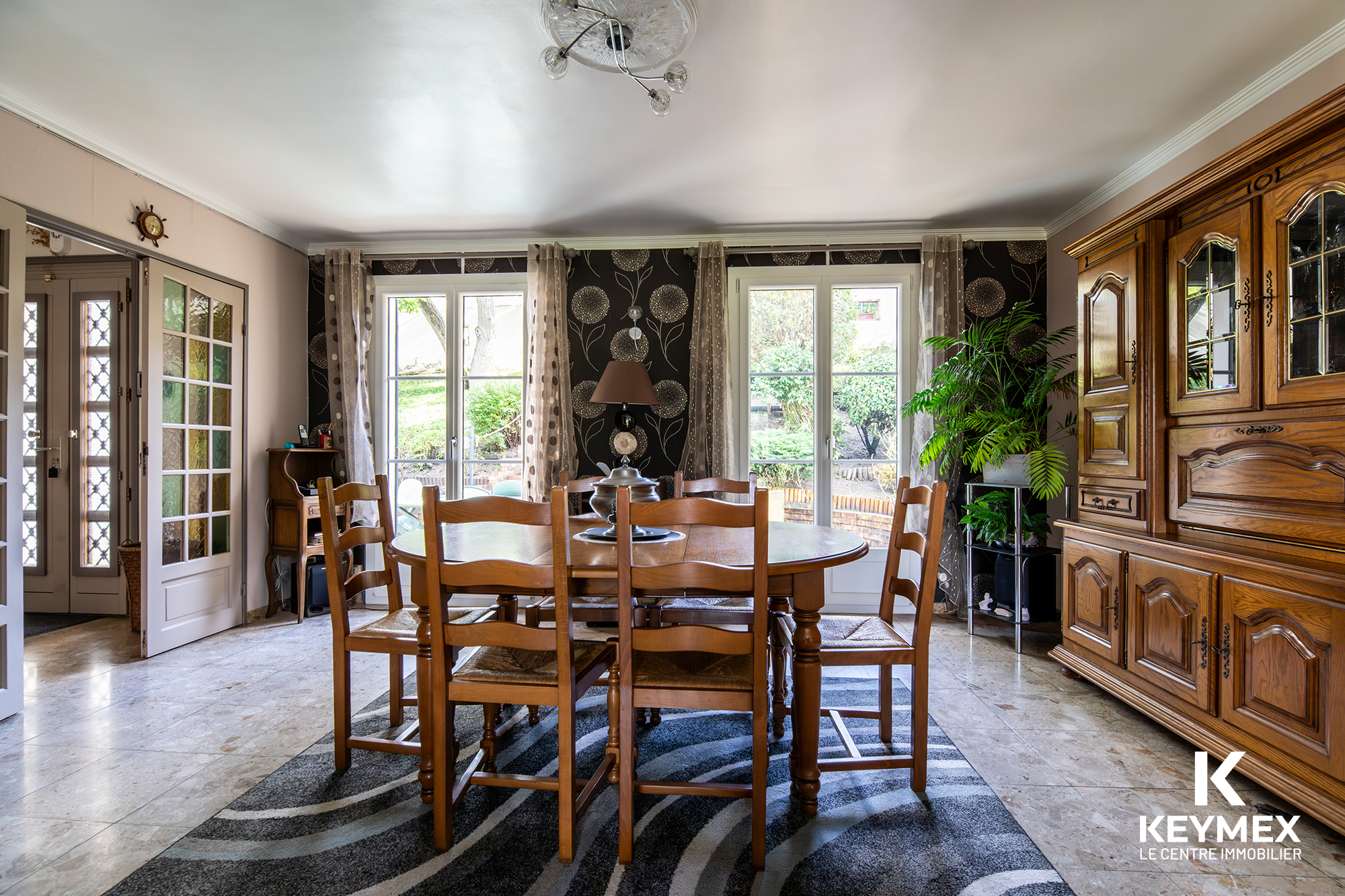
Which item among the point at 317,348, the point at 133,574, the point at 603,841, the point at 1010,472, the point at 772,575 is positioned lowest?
the point at 603,841

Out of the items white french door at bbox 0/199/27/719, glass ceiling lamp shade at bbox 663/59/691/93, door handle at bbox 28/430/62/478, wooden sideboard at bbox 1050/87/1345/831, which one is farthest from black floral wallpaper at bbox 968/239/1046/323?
door handle at bbox 28/430/62/478

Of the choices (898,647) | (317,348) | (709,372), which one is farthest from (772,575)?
(317,348)

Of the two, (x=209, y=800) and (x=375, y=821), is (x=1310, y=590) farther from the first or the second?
(x=209, y=800)

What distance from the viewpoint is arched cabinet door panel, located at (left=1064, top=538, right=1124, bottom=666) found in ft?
9.11

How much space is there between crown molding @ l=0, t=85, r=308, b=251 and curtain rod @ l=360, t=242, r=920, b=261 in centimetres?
67

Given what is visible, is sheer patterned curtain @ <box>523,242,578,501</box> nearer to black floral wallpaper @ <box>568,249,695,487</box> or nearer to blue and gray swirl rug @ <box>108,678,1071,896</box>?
black floral wallpaper @ <box>568,249,695,487</box>

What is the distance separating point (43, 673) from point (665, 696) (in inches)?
138

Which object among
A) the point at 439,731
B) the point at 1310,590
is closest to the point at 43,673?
the point at 439,731

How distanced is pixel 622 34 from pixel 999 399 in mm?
2954

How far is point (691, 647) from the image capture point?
1682 millimetres

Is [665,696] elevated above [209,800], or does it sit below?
above

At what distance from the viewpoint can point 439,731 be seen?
5.68 feet

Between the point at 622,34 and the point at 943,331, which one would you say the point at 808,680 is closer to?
the point at 622,34

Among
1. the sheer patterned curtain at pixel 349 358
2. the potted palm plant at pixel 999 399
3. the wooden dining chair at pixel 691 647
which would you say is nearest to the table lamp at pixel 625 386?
the potted palm plant at pixel 999 399
